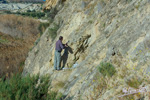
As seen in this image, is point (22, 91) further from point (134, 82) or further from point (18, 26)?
point (18, 26)

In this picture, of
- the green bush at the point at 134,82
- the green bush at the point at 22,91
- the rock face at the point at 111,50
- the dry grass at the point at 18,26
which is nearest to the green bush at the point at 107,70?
the rock face at the point at 111,50

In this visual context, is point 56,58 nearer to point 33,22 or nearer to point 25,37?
point 25,37

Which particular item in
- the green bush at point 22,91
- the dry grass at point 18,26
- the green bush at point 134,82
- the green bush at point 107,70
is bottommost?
the green bush at point 134,82

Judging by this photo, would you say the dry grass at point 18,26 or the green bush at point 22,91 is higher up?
the dry grass at point 18,26

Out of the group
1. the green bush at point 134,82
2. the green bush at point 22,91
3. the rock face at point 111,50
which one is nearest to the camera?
the green bush at point 134,82

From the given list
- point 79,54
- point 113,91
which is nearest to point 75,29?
point 79,54

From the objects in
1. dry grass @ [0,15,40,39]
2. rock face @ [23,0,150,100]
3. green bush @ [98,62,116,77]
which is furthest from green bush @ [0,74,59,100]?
dry grass @ [0,15,40,39]

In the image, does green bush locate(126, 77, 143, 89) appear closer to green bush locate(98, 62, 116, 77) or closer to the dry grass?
green bush locate(98, 62, 116, 77)

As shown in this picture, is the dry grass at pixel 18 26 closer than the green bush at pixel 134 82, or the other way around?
the green bush at pixel 134 82

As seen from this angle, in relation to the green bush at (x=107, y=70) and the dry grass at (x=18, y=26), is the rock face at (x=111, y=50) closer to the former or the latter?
the green bush at (x=107, y=70)

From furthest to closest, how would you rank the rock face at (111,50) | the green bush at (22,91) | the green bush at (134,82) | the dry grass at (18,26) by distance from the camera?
1. the dry grass at (18,26)
2. the rock face at (111,50)
3. the green bush at (22,91)
4. the green bush at (134,82)

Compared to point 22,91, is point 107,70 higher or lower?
lower

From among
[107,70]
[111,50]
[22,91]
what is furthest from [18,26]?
[107,70]

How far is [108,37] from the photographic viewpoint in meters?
5.29
